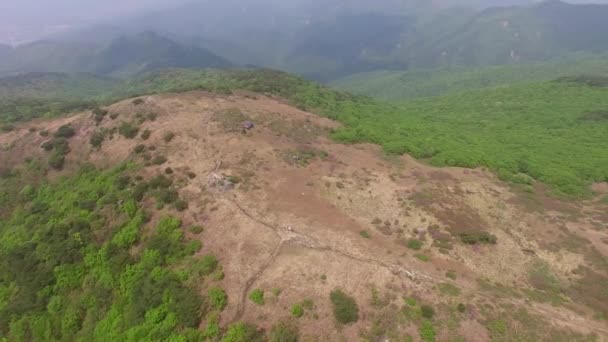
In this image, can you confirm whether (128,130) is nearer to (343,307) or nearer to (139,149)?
(139,149)

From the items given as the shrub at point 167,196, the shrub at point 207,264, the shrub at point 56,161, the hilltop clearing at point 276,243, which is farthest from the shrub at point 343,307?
the shrub at point 56,161

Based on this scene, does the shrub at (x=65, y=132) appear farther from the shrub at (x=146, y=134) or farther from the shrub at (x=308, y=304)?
the shrub at (x=308, y=304)

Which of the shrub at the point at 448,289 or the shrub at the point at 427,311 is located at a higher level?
the shrub at the point at 427,311

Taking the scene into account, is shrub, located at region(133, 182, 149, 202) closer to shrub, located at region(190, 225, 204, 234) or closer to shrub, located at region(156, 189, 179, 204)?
shrub, located at region(156, 189, 179, 204)

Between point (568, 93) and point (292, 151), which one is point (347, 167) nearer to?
point (292, 151)

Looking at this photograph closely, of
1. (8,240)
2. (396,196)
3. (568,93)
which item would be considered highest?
(396,196)

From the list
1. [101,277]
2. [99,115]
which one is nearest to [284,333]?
[101,277]

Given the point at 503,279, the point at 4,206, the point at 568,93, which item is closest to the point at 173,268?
the point at 503,279
